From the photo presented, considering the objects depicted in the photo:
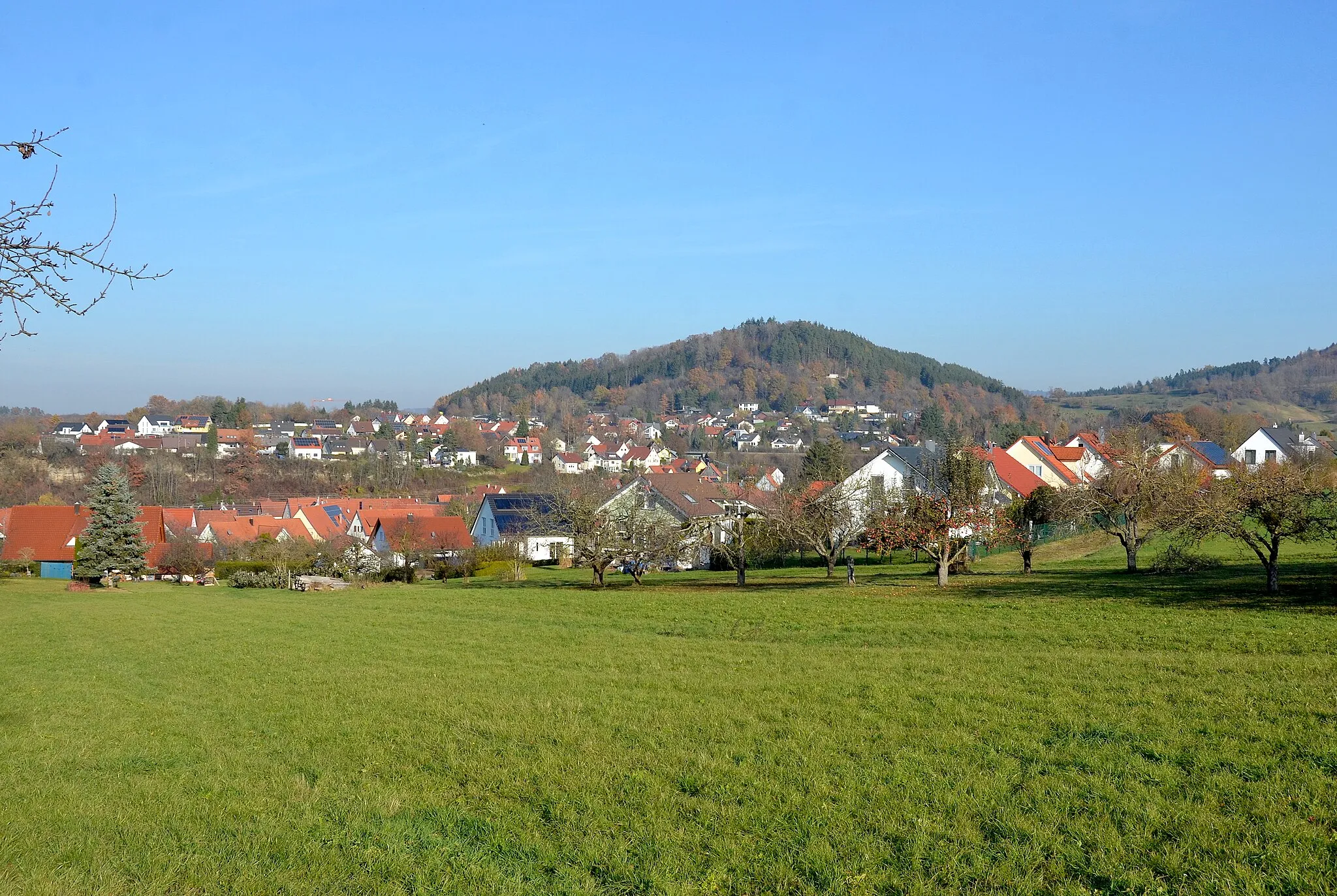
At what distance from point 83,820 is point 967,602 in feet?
64.6

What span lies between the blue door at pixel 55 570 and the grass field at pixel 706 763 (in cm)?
3846

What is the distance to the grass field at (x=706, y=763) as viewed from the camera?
633 cm

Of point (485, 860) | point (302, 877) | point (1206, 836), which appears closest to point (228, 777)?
point (302, 877)

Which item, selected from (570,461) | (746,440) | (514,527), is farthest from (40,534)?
(746,440)

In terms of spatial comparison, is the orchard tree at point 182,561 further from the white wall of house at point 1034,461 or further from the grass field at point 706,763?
the white wall of house at point 1034,461

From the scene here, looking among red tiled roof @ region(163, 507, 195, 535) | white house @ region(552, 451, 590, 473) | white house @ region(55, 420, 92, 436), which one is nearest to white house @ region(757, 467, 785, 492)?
red tiled roof @ region(163, 507, 195, 535)

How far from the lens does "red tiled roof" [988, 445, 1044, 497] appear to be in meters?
55.9

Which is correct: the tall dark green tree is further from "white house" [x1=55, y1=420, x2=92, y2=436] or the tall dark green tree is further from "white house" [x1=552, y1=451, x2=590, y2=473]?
"white house" [x1=55, y1=420, x2=92, y2=436]

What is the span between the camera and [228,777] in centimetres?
926

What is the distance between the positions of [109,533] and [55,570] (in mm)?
10805

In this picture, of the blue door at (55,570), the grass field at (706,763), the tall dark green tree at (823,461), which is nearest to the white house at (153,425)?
the blue door at (55,570)

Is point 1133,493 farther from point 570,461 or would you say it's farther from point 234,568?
point 570,461

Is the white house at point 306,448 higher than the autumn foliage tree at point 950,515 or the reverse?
higher

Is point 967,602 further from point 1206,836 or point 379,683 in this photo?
point 1206,836
